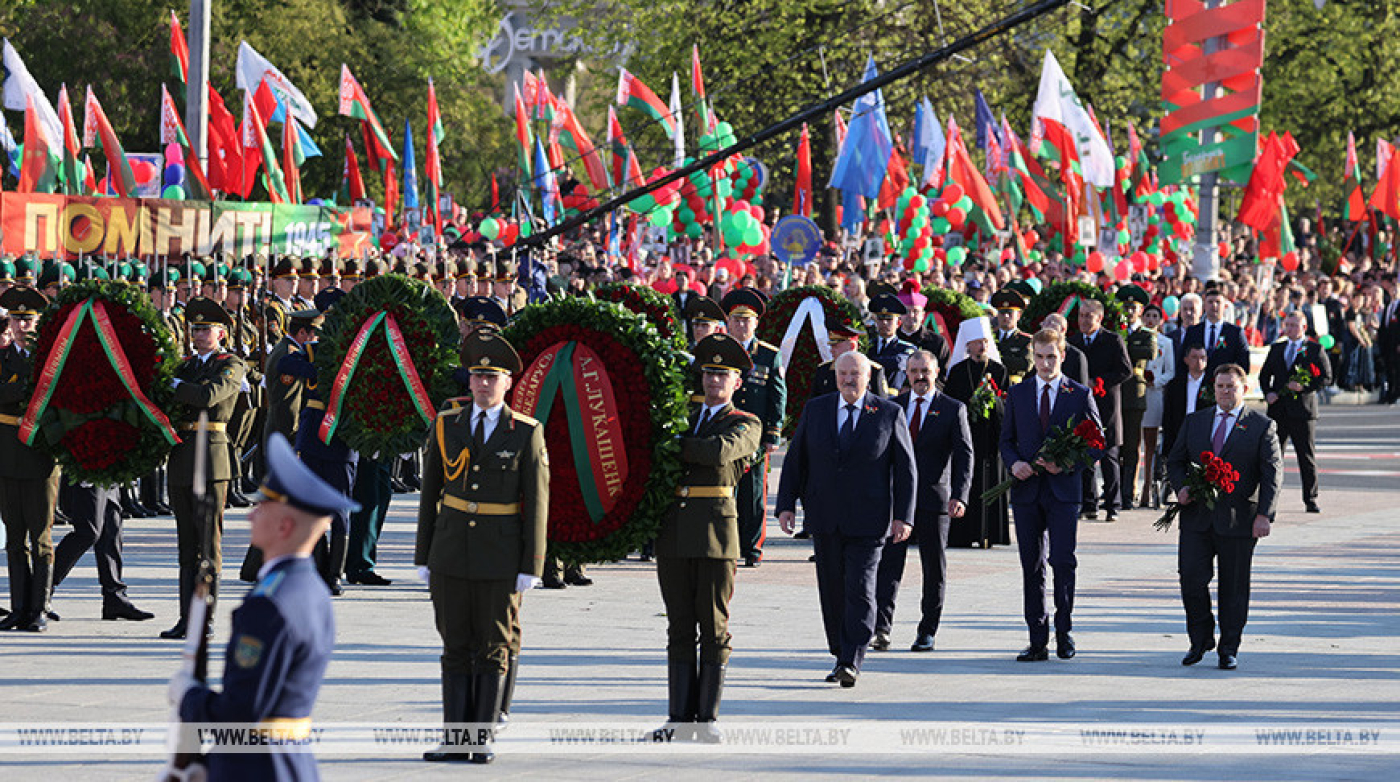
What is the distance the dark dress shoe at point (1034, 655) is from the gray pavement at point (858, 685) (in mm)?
129

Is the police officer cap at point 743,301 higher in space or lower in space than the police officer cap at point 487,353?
higher

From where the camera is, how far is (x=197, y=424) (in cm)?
1327

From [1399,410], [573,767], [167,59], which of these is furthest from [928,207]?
[573,767]

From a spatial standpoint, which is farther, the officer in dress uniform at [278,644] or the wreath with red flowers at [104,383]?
the wreath with red flowers at [104,383]

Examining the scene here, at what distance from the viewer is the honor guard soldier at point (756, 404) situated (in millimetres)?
16203

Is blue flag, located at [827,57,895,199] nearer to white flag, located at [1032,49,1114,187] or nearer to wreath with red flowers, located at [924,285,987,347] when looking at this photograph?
white flag, located at [1032,49,1114,187]

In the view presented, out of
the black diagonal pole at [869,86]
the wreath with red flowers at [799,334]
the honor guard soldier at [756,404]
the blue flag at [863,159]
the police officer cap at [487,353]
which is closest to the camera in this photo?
the police officer cap at [487,353]

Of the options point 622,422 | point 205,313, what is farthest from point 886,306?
point 622,422

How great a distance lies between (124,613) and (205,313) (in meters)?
1.93

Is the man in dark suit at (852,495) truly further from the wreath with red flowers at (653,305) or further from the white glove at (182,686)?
the white glove at (182,686)

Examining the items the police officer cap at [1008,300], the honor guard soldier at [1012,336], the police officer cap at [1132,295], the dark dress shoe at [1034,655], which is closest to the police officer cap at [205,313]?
the dark dress shoe at [1034,655]

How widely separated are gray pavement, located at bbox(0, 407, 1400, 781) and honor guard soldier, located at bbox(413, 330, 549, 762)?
38 centimetres

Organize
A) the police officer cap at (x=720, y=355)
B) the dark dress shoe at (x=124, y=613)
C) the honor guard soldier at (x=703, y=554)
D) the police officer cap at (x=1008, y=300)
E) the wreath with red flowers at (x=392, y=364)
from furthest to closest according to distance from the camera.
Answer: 1. the police officer cap at (x=1008, y=300)
2. the wreath with red flowers at (x=392, y=364)
3. the dark dress shoe at (x=124, y=613)
4. the police officer cap at (x=720, y=355)
5. the honor guard soldier at (x=703, y=554)

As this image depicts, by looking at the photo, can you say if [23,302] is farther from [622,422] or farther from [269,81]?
[269,81]
